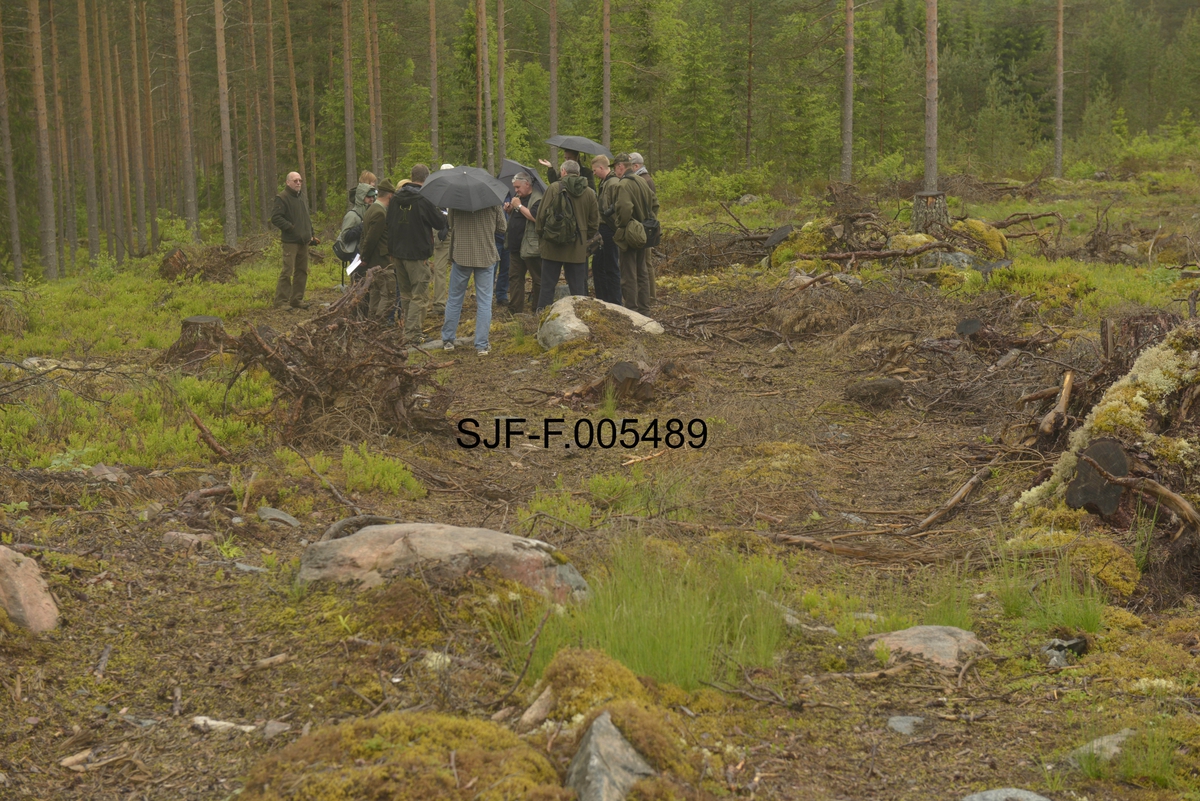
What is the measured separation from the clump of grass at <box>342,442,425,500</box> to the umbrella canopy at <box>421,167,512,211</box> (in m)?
5.28

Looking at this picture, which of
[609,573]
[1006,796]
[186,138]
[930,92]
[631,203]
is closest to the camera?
[1006,796]

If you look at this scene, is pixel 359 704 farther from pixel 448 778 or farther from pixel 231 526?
pixel 231 526

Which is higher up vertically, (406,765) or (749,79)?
(749,79)

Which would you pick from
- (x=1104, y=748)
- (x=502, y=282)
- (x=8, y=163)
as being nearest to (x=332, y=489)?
(x=1104, y=748)

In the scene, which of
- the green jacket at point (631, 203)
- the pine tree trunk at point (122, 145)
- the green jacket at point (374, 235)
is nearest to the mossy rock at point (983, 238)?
the green jacket at point (631, 203)

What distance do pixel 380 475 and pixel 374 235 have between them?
605 centimetres

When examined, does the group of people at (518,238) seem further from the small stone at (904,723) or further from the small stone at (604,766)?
the small stone at (604,766)

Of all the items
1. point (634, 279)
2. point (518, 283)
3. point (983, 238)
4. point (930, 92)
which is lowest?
point (518, 283)

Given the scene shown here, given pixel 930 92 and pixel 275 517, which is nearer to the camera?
pixel 275 517

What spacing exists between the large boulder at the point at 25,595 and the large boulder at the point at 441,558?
3.61 ft

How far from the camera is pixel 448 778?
2.81 metres

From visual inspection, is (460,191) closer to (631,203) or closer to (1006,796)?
(631,203)

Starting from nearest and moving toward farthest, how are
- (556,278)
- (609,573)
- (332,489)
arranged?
(609,573)
(332,489)
(556,278)

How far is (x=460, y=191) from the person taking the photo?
11.9 metres
